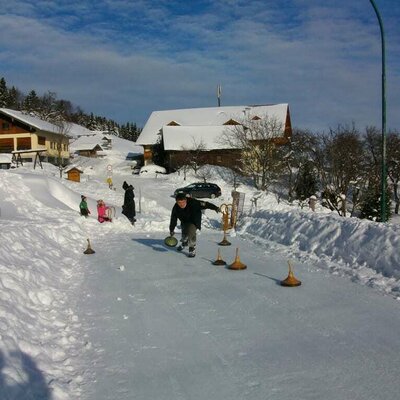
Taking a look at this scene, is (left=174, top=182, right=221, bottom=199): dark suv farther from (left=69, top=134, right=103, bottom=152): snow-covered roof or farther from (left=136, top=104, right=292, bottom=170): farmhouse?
(left=69, top=134, right=103, bottom=152): snow-covered roof

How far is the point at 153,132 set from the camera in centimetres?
7125

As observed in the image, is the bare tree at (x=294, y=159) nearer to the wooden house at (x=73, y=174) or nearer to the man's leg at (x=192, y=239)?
the wooden house at (x=73, y=174)

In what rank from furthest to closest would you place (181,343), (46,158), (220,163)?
(46,158), (220,163), (181,343)

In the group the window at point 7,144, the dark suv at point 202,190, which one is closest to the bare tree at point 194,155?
the dark suv at point 202,190

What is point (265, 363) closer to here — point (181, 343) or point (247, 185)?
point (181, 343)

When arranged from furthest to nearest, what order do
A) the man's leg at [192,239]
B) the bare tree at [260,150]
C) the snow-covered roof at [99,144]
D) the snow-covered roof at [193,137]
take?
the snow-covered roof at [99,144] → the snow-covered roof at [193,137] → the bare tree at [260,150] → the man's leg at [192,239]

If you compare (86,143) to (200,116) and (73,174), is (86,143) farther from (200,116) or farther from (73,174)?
(73,174)

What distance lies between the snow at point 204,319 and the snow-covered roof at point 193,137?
159 ft

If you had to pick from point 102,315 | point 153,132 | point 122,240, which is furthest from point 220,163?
point 102,315

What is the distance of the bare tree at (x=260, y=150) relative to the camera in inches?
1946

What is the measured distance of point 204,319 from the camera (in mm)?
6547

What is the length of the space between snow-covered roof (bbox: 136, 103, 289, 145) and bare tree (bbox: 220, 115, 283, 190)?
1500 centimetres

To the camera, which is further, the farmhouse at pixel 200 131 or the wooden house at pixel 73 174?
the farmhouse at pixel 200 131

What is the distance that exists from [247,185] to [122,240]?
3818 centimetres
